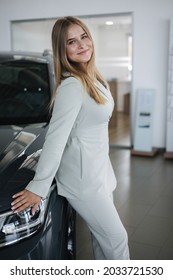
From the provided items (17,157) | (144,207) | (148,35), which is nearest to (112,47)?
(148,35)

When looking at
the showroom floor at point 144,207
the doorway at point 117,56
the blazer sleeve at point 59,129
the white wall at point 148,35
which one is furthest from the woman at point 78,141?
the doorway at point 117,56

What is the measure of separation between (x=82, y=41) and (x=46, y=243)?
0.85m

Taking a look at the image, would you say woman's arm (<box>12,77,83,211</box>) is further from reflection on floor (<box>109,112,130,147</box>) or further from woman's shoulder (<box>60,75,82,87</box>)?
reflection on floor (<box>109,112,130,147</box>)

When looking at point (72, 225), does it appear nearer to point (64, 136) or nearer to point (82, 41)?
point (64, 136)

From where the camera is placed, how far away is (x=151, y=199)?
333 cm

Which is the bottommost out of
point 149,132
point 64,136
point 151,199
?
point 151,199

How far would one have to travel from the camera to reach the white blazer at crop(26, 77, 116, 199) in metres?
1.25

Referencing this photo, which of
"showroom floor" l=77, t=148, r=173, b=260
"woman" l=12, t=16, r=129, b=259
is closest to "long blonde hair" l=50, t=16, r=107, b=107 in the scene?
"woman" l=12, t=16, r=129, b=259

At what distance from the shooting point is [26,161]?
1.58 metres

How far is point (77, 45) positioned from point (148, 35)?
165 inches

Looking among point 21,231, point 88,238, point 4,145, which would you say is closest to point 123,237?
point 21,231

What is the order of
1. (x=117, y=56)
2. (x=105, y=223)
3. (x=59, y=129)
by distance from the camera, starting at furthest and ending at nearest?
(x=117, y=56), (x=105, y=223), (x=59, y=129)

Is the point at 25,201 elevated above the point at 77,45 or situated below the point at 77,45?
below

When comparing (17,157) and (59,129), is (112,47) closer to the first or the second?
(17,157)
